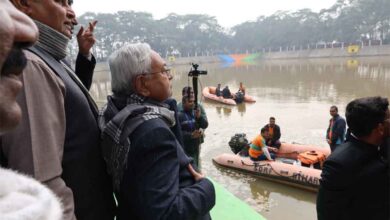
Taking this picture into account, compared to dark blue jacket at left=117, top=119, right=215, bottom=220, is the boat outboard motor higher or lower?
lower

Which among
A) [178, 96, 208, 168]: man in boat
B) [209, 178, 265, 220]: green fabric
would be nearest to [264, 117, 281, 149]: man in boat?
[178, 96, 208, 168]: man in boat

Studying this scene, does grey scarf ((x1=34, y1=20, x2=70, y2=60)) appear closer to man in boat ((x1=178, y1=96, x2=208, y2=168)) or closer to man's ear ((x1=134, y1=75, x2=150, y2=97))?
man's ear ((x1=134, y1=75, x2=150, y2=97))

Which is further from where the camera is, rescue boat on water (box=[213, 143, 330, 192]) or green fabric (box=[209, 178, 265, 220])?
rescue boat on water (box=[213, 143, 330, 192])

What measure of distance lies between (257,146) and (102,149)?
538 cm

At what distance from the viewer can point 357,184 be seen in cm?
157

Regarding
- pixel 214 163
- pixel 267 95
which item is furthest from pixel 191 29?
pixel 214 163

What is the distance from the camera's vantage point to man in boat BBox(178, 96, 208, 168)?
4118mm

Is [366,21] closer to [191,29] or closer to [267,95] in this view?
[191,29]

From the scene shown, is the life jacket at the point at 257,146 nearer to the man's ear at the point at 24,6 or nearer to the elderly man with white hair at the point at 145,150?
the elderly man with white hair at the point at 145,150

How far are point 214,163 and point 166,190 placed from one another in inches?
235

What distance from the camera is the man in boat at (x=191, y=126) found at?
4.12m

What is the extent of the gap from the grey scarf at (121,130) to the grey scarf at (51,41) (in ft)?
0.98

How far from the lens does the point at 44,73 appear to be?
937 mm

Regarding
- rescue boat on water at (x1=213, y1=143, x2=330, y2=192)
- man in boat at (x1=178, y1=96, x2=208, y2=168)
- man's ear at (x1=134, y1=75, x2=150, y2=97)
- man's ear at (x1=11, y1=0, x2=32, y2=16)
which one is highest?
man's ear at (x1=11, y1=0, x2=32, y2=16)
